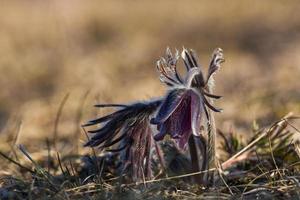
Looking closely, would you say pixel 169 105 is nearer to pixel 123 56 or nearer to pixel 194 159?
pixel 194 159

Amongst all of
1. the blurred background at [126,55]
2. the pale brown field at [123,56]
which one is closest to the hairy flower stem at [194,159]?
the blurred background at [126,55]

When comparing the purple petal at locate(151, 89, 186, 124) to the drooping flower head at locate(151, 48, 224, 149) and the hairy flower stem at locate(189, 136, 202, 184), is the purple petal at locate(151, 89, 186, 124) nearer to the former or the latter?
the drooping flower head at locate(151, 48, 224, 149)

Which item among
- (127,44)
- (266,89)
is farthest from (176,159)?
(127,44)

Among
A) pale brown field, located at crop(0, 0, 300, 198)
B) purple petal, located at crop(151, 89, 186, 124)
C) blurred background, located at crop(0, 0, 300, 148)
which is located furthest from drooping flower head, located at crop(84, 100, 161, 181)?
pale brown field, located at crop(0, 0, 300, 198)

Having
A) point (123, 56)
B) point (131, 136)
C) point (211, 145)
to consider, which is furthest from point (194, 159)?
point (123, 56)

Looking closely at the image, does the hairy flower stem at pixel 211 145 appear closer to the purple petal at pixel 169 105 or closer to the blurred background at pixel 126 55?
the purple petal at pixel 169 105
